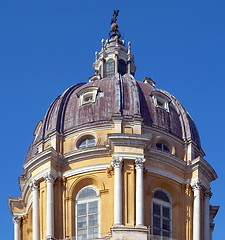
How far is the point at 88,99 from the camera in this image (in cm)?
7156

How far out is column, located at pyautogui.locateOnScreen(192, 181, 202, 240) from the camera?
66794 mm

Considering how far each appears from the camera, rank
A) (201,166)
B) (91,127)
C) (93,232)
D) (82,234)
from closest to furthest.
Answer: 1. (93,232)
2. (82,234)
3. (201,166)
4. (91,127)

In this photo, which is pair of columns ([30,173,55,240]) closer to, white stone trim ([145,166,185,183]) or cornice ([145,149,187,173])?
white stone trim ([145,166,185,183])

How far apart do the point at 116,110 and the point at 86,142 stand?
8.71ft

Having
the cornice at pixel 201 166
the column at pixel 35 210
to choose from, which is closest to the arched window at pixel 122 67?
the cornice at pixel 201 166

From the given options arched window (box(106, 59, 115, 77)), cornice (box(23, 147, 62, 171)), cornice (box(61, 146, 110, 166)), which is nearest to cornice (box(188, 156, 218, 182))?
cornice (box(61, 146, 110, 166))

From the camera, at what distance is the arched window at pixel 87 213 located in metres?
66.1

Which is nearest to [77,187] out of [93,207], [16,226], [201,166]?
[93,207]

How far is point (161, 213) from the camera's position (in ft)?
221

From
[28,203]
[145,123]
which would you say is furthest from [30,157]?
[145,123]

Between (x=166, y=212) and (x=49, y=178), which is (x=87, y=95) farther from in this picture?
(x=166, y=212)

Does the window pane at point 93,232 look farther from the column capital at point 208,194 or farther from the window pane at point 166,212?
the column capital at point 208,194

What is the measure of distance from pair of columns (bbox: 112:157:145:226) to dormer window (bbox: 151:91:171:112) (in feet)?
18.7

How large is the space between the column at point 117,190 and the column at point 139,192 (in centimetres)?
97
